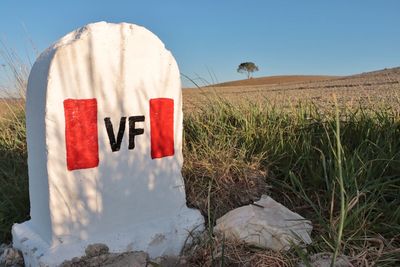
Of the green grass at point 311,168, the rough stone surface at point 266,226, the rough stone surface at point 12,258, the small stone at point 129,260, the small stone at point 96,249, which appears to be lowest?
the rough stone surface at point 12,258

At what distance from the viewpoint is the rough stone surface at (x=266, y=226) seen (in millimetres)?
2223

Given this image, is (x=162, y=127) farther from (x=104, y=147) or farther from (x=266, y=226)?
(x=266, y=226)

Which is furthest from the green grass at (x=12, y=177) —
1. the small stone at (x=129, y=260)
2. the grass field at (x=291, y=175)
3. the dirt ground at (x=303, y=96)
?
the dirt ground at (x=303, y=96)

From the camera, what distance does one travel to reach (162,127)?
2.45 metres

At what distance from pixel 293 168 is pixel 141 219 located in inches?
43.9

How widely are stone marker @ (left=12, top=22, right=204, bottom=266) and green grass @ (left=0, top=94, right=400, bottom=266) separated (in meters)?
0.32

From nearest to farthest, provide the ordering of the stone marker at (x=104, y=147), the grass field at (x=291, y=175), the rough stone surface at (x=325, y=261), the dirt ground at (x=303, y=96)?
the rough stone surface at (x=325, y=261) → the stone marker at (x=104, y=147) → the grass field at (x=291, y=175) → the dirt ground at (x=303, y=96)

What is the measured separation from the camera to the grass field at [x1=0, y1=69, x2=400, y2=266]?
2.18 meters

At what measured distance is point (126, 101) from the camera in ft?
7.42

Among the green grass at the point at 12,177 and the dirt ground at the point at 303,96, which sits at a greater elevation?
the dirt ground at the point at 303,96

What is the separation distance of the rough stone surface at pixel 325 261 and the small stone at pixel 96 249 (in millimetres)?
962

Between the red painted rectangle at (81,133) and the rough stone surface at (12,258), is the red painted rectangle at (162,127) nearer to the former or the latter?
the red painted rectangle at (81,133)

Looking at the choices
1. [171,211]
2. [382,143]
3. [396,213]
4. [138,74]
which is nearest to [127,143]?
[138,74]

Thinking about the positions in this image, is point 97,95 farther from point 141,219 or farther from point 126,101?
point 141,219
